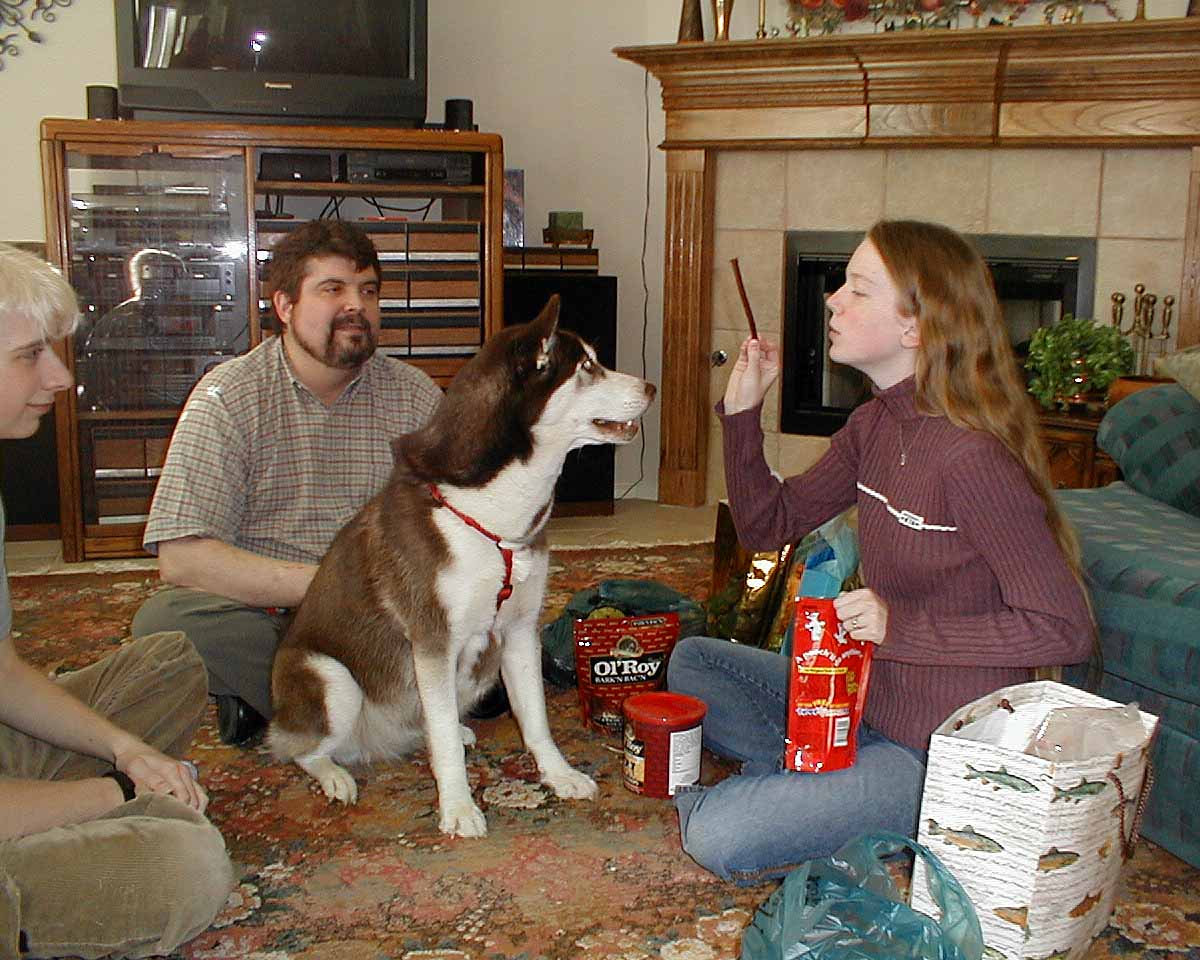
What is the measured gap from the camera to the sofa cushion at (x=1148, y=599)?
2.10 m

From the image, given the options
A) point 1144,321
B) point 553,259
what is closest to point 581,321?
point 553,259

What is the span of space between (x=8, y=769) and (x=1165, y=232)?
413cm

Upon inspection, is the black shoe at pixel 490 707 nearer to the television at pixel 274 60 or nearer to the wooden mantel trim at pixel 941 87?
the television at pixel 274 60

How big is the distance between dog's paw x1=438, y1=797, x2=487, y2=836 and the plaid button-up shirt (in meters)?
0.74

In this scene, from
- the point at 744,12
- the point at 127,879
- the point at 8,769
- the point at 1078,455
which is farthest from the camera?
the point at 744,12

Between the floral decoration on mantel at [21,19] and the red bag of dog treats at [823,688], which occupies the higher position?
the floral decoration on mantel at [21,19]

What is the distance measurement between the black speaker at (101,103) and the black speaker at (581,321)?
151 cm

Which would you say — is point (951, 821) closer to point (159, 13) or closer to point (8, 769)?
point (8, 769)

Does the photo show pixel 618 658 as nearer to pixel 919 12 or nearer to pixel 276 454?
pixel 276 454

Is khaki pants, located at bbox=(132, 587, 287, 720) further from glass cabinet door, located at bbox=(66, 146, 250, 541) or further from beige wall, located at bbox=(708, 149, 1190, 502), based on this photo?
beige wall, located at bbox=(708, 149, 1190, 502)

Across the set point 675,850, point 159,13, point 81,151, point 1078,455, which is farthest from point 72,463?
point 1078,455

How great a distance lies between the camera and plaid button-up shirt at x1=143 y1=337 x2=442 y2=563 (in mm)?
2580

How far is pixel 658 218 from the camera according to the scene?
5430 mm

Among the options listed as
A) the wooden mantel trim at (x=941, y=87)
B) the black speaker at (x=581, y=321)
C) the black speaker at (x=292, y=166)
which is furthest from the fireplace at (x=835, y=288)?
the black speaker at (x=292, y=166)
